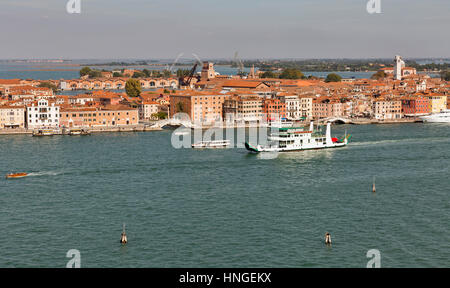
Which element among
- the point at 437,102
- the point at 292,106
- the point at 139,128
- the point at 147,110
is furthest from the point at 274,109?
the point at 437,102

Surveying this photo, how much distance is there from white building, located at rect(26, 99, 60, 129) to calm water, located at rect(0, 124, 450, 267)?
528 centimetres

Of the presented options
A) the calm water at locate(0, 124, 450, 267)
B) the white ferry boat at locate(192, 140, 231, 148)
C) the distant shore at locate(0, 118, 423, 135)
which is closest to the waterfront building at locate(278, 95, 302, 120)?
the distant shore at locate(0, 118, 423, 135)

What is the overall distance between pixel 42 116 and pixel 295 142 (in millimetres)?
8361

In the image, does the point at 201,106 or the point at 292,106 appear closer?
the point at 201,106

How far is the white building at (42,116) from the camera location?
19.1 m

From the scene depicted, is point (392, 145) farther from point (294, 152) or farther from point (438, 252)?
point (438, 252)

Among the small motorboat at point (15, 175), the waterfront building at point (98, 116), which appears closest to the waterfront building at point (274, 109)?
the waterfront building at point (98, 116)

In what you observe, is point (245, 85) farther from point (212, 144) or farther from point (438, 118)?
point (212, 144)

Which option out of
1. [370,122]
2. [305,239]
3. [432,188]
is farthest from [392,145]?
[305,239]

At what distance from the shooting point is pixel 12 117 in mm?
19266

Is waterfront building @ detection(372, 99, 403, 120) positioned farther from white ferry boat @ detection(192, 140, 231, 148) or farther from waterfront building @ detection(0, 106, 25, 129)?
waterfront building @ detection(0, 106, 25, 129)

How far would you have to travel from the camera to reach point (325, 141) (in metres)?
14.9

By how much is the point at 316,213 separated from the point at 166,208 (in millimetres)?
1882

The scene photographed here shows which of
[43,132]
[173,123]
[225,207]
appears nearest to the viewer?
[225,207]
